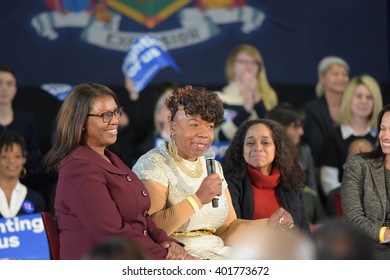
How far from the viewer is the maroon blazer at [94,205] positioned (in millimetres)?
3973

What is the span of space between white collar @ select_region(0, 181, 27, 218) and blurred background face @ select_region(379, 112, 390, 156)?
232cm

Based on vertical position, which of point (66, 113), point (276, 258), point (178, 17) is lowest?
point (276, 258)

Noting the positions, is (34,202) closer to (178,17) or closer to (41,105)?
(41,105)

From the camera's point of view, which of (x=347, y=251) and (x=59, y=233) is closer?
(x=347, y=251)

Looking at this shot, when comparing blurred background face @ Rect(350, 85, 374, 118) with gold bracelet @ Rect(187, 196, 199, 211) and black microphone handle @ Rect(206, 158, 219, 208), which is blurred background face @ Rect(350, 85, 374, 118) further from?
gold bracelet @ Rect(187, 196, 199, 211)

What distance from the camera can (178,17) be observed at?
25.5 ft

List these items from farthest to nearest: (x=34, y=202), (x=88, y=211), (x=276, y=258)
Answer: (x=34, y=202) → (x=88, y=211) → (x=276, y=258)

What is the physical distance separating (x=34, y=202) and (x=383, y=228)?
227 cm

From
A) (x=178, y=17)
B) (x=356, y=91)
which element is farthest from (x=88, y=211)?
(x=178, y=17)

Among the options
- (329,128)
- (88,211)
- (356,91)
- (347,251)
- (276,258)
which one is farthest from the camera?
(329,128)

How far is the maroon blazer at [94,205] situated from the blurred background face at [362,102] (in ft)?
9.85

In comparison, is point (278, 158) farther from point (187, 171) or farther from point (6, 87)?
point (6, 87)

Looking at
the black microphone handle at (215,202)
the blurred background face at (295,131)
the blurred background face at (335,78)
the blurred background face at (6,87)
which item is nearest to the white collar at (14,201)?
the blurred background face at (6,87)

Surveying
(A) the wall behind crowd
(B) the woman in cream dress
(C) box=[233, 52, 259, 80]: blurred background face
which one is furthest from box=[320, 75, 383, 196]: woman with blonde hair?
(B) the woman in cream dress
